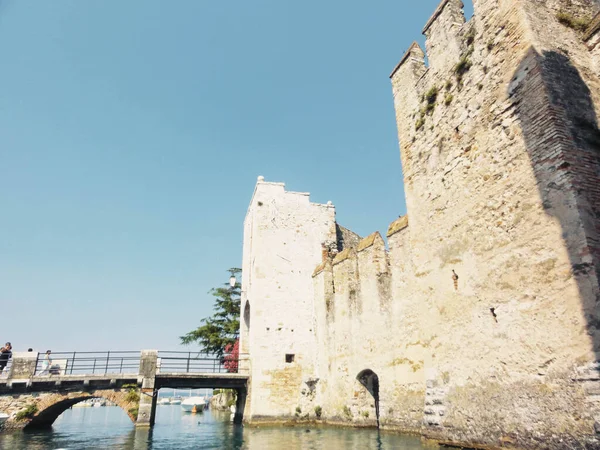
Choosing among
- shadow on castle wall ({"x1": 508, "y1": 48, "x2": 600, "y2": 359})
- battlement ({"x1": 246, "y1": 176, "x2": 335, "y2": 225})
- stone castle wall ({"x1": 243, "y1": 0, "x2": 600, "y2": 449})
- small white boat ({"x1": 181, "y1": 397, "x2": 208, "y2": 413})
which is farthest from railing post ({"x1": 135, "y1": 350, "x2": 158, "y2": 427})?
small white boat ({"x1": 181, "y1": 397, "x2": 208, "y2": 413})

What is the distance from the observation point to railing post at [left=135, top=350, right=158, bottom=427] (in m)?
16.7

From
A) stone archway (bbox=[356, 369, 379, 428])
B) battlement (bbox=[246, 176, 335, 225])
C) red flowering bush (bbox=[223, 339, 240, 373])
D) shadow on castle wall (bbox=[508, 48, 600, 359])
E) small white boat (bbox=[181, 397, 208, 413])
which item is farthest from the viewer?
small white boat (bbox=[181, 397, 208, 413])

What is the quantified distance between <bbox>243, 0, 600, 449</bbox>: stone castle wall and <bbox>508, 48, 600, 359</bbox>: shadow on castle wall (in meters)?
0.02

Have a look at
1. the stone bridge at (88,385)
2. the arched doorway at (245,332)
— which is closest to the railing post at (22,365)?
the stone bridge at (88,385)

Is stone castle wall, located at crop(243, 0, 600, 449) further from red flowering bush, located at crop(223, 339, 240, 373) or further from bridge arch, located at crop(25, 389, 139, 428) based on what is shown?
Result: red flowering bush, located at crop(223, 339, 240, 373)

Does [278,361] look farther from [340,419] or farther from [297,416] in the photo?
[340,419]

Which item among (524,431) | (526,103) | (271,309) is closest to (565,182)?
(526,103)

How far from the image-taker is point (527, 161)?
6594mm

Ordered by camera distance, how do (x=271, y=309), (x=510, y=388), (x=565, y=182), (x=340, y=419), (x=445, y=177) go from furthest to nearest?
(x=271, y=309)
(x=340, y=419)
(x=445, y=177)
(x=510, y=388)
(x=565, y=182)

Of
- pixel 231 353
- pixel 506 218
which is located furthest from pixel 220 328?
pixel 506 218

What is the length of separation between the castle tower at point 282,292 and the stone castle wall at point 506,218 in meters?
7.90

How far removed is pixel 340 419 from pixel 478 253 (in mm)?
10177

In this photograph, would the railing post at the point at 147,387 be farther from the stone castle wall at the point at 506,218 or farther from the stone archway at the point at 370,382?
the stone castle wall at the point at 506,218

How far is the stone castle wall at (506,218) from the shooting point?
5668 mm
